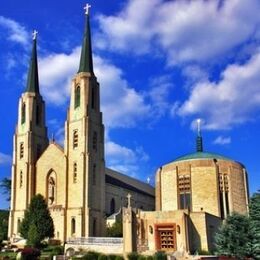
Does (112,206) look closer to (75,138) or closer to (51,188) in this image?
(51,188)

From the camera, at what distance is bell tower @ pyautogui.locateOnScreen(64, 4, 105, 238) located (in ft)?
201

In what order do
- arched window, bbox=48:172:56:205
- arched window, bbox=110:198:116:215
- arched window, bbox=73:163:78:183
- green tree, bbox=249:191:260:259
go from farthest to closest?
1. arched window, bbox=110:198:116:215
2. arched window, bbox=48:172:56:205
3. arched window, bbox=73:163:78:183
4. green tree, bbox=249:191:260:259

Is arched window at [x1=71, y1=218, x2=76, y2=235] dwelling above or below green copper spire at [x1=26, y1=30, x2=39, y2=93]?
below

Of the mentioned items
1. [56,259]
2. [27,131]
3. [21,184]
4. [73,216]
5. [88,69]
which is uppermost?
[88,69]

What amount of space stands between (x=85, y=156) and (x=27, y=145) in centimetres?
1238

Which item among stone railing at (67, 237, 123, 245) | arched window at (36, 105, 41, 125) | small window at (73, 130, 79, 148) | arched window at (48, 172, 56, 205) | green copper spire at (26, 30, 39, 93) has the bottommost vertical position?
stone railing at (67, 237, 123, 245)

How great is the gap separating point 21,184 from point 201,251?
30.9 meters

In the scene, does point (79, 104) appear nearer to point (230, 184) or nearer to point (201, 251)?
point (230, 184)

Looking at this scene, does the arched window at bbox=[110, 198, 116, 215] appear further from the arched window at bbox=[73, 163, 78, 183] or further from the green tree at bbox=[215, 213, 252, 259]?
the green tree at bbox=[215, 213, 252, 259]

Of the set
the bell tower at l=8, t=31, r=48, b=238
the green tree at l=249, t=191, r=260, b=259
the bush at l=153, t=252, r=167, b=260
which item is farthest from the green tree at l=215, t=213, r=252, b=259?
the bell tower at l=8, t=31, r=48, b=238

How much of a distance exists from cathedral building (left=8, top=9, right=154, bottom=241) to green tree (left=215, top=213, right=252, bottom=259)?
2140 centimetres

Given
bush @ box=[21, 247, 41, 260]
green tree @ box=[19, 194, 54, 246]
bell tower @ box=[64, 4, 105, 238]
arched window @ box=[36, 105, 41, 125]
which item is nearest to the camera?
bush @ box=[21, 247, 41, 260]

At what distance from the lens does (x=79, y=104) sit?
67125 millimetres

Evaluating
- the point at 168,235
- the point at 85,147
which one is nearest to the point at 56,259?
A: the point at 168,235
